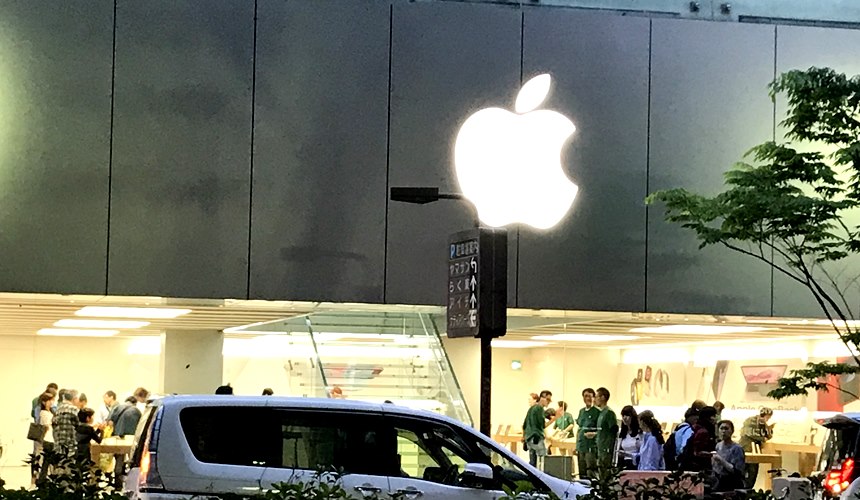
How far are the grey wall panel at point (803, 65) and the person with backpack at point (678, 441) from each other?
8.75 ft

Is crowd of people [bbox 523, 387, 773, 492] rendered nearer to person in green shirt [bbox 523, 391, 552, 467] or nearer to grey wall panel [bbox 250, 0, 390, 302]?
person in green shirt [bbox 523, 391, 552, 467]

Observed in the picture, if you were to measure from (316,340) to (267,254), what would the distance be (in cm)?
432

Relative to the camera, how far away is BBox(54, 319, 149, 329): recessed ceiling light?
67.5 feet

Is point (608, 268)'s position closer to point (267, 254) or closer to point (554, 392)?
point (267, 254)

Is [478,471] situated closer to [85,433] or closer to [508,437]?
[85,433]

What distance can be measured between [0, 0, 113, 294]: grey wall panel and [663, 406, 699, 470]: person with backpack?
240 inches

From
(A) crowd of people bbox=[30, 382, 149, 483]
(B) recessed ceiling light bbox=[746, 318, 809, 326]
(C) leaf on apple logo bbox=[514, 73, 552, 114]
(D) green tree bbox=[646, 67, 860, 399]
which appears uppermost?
(C) leaf on apple logo bbox=[514, 73, 552, 114]

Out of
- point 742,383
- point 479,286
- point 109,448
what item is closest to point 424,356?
point 109,448

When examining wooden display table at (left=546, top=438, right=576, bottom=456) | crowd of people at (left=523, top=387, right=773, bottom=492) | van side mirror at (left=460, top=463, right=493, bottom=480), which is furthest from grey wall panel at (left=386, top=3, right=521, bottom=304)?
wooden display table at (left=546, top=438, right=576, bottom=456)

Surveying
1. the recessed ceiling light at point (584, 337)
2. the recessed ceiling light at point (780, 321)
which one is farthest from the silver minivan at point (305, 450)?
the recessed ceiling light at point (584, 337)

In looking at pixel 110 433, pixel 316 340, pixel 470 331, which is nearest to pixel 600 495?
pixel 470 331

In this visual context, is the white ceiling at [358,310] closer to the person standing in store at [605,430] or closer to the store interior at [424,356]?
the store interior at [424,356]

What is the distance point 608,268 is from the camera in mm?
16125

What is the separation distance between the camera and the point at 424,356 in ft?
63.2
